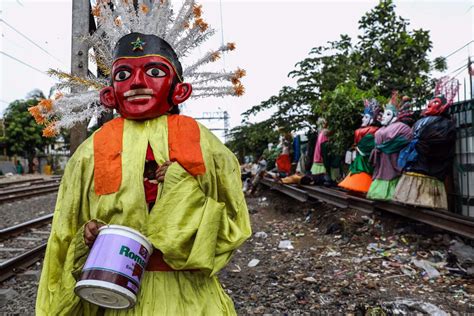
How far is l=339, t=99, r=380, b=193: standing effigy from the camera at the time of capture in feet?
23.2

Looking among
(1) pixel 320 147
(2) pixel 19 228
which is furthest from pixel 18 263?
(1) pixel 320 147

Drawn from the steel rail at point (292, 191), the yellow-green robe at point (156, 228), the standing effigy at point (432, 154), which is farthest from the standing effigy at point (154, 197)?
the steel rail at point (292, 191)

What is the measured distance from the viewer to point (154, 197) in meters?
1.82

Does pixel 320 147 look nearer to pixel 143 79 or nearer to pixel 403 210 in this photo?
pixel 403 210

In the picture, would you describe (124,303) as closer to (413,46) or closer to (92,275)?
(92,275)

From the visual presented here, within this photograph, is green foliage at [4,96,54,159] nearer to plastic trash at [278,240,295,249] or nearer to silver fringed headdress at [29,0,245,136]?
plastic trash at [278,240,295,249]

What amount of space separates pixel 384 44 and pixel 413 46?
730 mm

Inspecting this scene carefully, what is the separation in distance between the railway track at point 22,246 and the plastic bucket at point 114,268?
4009 millimetres

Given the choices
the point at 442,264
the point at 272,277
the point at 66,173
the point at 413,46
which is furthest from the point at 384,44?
the point at 66,173

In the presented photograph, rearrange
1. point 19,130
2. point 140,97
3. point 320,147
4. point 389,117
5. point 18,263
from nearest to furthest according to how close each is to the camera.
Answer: point 140,97, point 18,263, point 389,117, point 320,147, point 19,130

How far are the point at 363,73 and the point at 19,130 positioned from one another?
28.1m

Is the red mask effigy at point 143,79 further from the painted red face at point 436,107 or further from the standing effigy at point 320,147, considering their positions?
the standing effigy at point 320,147

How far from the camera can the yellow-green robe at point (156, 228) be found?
167 centimetres

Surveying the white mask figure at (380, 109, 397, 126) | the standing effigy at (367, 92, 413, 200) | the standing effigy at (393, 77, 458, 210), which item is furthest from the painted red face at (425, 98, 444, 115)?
the white mask figure at (380, 109, 397, 126)
